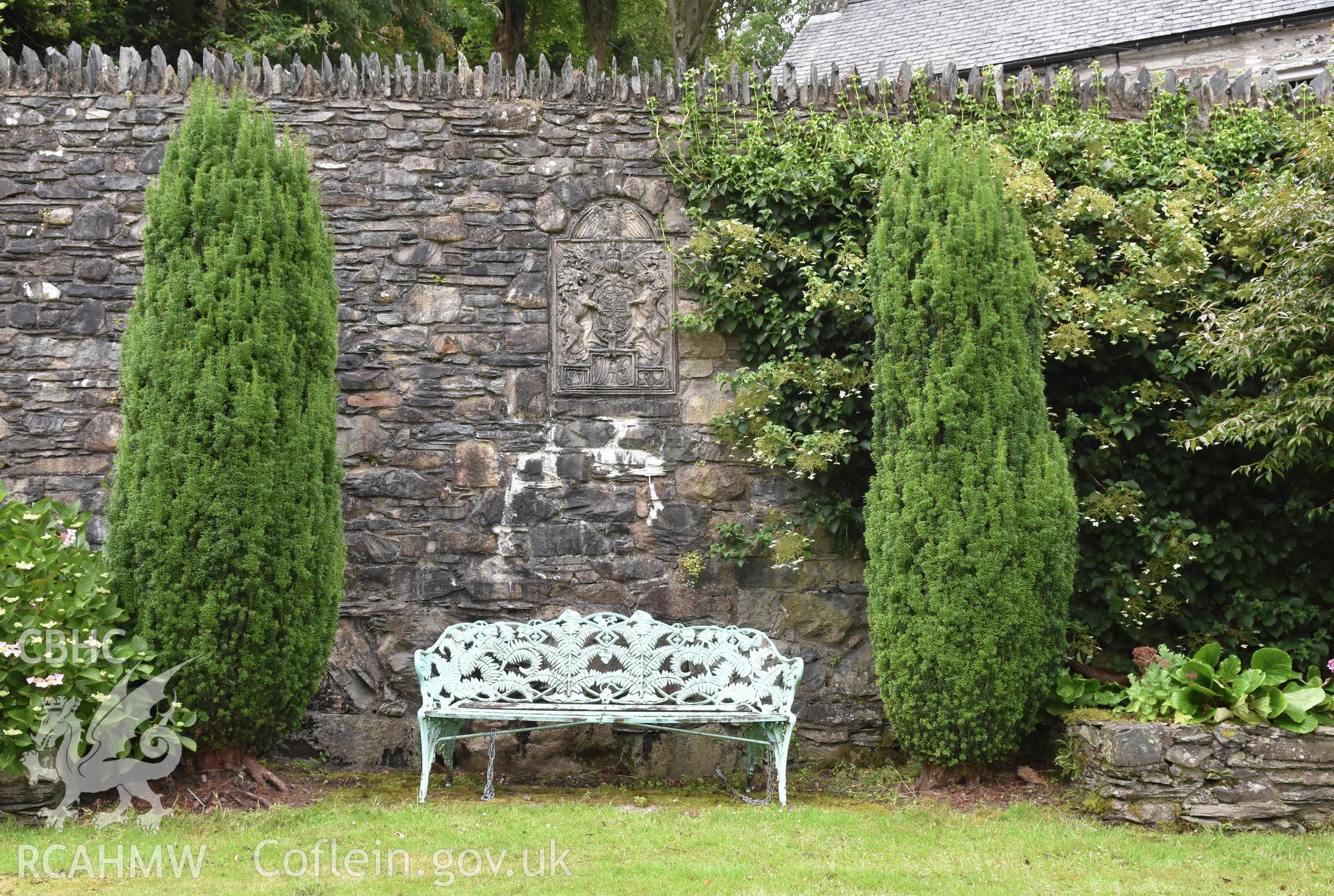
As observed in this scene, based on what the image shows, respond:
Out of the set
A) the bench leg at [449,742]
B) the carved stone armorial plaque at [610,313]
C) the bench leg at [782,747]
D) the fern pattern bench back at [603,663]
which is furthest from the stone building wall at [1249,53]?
the bench leg at [449,742]

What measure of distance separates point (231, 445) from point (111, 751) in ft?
4.03

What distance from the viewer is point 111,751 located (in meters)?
4.18

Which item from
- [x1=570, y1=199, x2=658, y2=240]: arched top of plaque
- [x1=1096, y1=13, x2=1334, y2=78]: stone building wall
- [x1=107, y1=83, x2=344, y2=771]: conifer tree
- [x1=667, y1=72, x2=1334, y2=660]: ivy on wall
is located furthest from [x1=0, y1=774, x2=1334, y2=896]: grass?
[x1=1096, y1=13, x2=1334, y2=78]: stone building wall

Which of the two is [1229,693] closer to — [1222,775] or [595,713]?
[1222,775]

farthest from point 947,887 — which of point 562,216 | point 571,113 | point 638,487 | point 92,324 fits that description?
point 92,324

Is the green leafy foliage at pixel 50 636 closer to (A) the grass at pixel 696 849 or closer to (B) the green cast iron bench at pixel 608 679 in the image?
(A) the grass at pixel 696 849

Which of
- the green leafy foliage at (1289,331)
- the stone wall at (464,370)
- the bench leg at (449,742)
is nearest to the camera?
the green leafy foliage at (1289,331)

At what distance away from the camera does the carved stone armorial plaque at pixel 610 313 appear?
18.4 ft

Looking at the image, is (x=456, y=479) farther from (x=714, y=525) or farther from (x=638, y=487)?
(x=714, y=525)

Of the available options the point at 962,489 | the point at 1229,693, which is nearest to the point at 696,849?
the point at 962,489

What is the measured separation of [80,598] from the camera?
14.0 ft

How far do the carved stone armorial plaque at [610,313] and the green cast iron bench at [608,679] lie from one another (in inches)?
48.5

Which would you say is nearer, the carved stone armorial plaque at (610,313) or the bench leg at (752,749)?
the bench leg at (752,749)

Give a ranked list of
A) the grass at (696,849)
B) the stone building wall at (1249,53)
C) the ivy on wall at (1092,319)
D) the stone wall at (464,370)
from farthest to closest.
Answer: the stone building wall at (1249,53), the stone wall at (464,370), the ivy on wall at (1092,319), the grass at (696,849)
